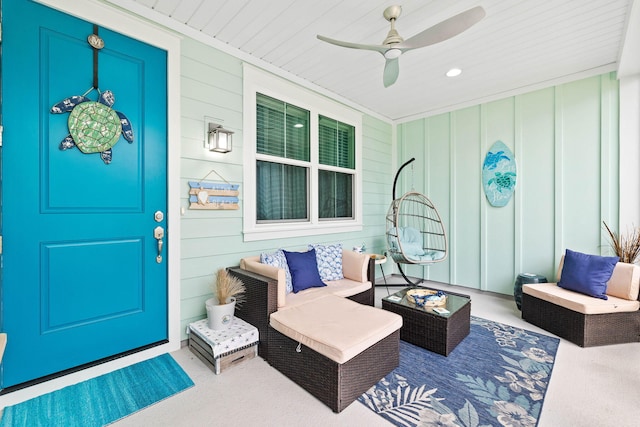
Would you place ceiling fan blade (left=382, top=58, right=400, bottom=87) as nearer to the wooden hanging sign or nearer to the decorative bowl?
the wooden hanging sign

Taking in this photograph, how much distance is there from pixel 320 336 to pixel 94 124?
222cm

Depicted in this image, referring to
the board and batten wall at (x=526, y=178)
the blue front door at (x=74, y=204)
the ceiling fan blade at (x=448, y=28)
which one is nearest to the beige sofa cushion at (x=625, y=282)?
the board and batten wall at (x=526, y=178)

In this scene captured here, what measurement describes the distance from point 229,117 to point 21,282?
2.00m

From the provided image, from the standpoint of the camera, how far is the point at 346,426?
1587mm

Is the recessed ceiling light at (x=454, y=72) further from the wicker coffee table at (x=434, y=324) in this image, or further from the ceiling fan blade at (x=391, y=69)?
the wicker coffee table at (x=434, y=324)

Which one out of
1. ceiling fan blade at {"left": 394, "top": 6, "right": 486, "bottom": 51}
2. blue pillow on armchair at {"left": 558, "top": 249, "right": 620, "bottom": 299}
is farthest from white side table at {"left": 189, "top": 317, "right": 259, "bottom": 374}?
blue pillow on armchair at {"left": 558, "top": 249, "right": 620, "bottom": 299}

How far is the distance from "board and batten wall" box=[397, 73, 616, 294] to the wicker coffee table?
67.8 inches

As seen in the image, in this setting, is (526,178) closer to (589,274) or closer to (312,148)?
(589,274)

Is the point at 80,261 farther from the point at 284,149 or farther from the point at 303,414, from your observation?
the point at 284,149

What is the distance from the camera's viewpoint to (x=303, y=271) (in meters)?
2.85

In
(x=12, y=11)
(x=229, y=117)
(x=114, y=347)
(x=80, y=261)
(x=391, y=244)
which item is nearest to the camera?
(x=12, y=11)

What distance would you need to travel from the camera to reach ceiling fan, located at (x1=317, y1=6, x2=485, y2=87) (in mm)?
1878

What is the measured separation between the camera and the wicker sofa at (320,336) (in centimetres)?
174

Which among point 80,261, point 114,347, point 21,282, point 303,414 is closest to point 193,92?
point 80,261
